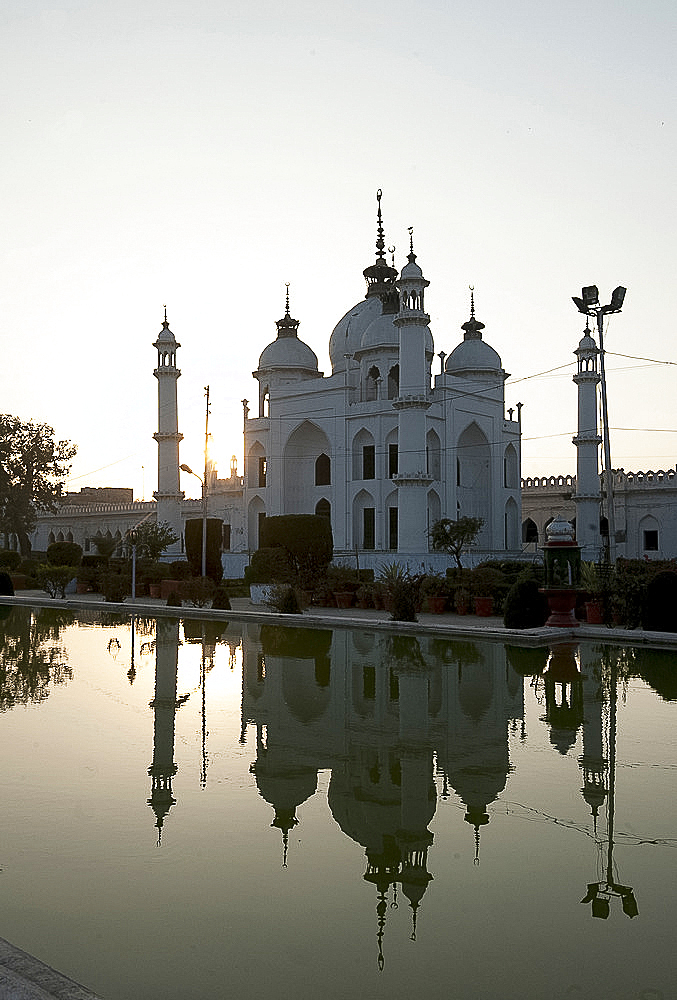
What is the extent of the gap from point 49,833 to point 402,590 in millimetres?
13283

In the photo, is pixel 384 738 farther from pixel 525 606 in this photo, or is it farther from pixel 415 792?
pixel 525 606

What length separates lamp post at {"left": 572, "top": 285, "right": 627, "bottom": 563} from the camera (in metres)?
19.2

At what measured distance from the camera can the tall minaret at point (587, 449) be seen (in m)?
35.9

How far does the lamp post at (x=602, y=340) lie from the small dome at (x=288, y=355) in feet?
70.4

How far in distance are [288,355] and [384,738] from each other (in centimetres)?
3610

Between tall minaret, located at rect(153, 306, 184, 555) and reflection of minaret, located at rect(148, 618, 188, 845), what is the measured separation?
2539 cm

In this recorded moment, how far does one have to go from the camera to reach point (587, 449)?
35969mm

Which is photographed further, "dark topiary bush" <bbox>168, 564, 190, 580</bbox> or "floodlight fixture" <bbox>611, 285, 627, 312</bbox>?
"dark topiary bush" <bbox>168, 564, 190, 580</bbox>

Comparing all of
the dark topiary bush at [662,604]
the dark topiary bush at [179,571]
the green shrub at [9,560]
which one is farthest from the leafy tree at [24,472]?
the dark topiary bush at [662,604]

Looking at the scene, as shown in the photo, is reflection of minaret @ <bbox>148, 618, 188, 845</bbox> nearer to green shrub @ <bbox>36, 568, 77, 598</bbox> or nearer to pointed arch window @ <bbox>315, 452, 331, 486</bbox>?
green shrub @ <bbox>36, 568, 77, 598</bbox>

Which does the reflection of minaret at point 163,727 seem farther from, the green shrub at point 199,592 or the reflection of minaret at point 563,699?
the green shrub at point 199,592

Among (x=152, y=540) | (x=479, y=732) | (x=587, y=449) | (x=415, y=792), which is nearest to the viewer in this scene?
(x=415, y=792)

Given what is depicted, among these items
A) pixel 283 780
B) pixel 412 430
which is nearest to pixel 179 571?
pixel 412 430

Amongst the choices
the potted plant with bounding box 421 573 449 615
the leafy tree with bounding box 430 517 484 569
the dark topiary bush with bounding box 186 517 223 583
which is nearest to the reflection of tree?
the potted plant with bounding box 421 573 449 615
